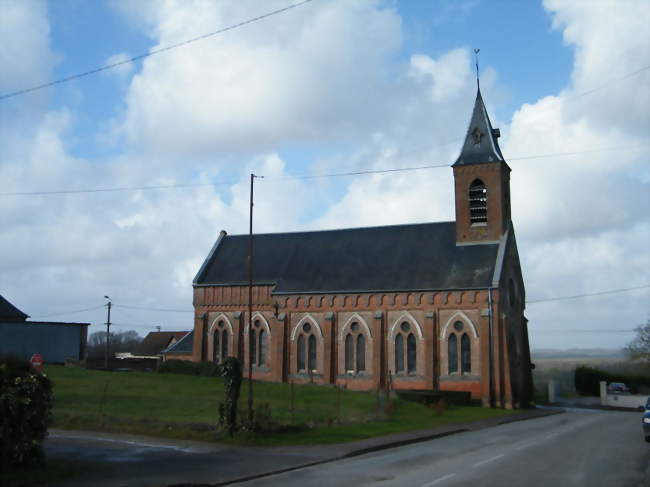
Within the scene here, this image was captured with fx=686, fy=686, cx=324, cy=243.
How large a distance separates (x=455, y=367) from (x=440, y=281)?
5.98 m

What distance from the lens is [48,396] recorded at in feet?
52.1

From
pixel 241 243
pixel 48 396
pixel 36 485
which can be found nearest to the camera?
pixel 36 485

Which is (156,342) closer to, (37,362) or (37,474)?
(37,362)

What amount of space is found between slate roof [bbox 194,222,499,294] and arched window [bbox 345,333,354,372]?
3.61m

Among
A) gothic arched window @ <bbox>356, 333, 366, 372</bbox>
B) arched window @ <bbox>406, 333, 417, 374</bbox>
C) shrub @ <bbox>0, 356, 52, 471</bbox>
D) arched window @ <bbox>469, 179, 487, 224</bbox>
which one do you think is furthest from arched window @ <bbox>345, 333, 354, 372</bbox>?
shrub @ <bbox>0, 356, 52, 471</bbox>

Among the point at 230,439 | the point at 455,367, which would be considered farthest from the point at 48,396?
the point at 455,367

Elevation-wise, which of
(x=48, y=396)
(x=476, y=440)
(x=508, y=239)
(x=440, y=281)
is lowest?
(x=476, y=440)

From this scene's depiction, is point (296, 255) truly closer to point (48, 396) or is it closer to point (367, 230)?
point (367, 230)

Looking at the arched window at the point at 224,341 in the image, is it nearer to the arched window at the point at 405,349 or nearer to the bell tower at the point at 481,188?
the arched window at the point at 405,349

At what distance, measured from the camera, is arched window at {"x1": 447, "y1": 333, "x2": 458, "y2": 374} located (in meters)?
46.3

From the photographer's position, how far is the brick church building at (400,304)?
4616cm

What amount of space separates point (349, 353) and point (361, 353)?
3.08 ft

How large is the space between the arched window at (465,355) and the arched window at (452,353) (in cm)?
41

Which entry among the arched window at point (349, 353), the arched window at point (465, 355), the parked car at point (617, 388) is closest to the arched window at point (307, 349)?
the arched window at point (349, 353)
